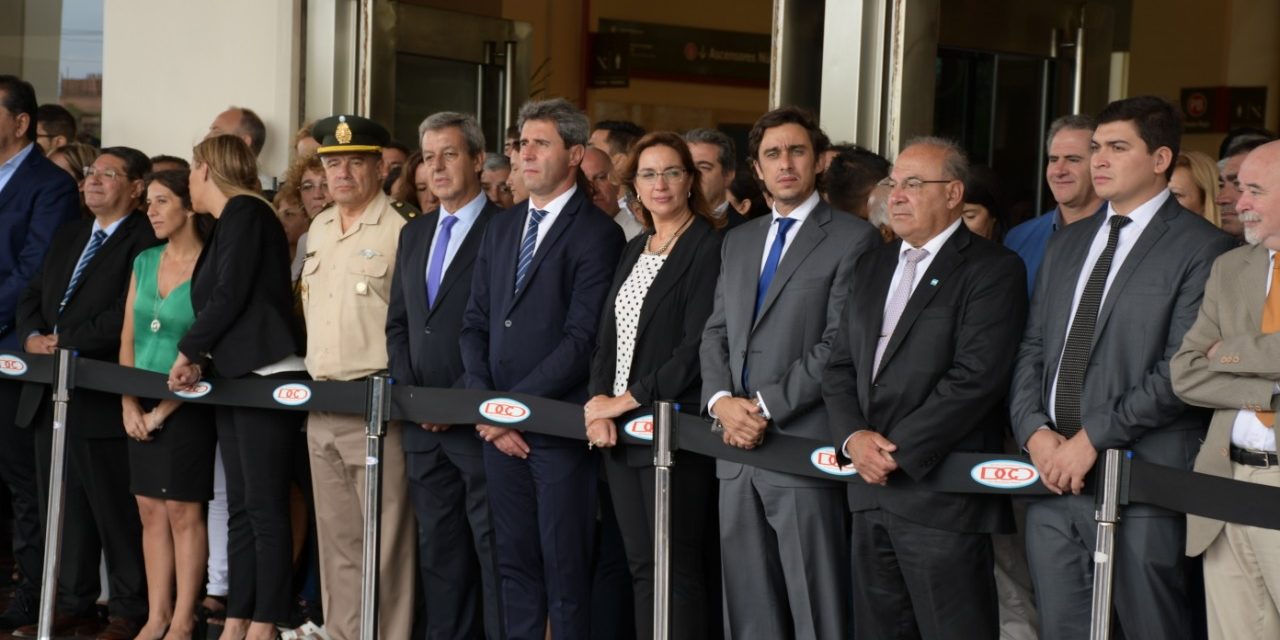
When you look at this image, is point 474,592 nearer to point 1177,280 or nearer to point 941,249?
point 941,249

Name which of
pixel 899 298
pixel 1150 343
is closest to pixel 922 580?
pixel 899 298

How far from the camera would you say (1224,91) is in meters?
13.2

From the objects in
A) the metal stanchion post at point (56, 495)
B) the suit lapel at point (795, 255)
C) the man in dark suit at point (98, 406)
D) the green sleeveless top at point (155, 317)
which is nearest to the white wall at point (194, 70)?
the man in dark suit at point (98, 406)

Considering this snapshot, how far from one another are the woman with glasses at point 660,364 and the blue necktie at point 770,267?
0.21 m

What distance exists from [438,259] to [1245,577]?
2.96m

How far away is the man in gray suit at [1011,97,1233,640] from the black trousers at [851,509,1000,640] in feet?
0.52

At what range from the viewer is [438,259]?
231 inches

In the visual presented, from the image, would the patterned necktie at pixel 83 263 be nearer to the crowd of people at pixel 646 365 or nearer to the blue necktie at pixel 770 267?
the crowd of people at pixel 646 365

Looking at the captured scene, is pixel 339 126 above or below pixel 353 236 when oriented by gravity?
above

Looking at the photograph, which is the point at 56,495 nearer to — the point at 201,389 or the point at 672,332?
the point at 201,389

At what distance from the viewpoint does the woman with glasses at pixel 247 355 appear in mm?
6059

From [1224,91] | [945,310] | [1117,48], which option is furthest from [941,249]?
[1224,91]

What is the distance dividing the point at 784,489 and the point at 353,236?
204cm

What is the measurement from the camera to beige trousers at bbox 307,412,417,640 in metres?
5.99
